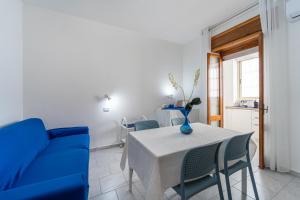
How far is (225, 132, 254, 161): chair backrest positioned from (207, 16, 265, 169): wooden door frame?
1.18 metres

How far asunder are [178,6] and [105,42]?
172 centimetres

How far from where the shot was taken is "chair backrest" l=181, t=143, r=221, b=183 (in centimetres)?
105

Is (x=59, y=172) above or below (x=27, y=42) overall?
below

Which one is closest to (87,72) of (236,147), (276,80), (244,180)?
(236,147)

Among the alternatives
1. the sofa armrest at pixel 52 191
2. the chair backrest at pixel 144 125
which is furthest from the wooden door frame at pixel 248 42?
the sofa armrest at pixel 52 191

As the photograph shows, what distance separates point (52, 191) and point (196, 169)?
1.08 metres

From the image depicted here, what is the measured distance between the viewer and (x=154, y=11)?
2584 mm

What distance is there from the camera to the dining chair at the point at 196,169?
3.45 ft

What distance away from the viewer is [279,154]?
2041 mm

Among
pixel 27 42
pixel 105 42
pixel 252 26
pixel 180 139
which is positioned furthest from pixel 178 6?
pixel 27 42

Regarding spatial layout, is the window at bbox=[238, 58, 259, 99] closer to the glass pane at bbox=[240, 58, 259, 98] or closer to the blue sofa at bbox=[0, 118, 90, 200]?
the glass pane at bbox=[240, 58, 259, 98]

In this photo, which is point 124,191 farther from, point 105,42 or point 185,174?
point 105,42

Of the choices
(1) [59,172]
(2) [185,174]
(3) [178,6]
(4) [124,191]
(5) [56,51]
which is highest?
(3) [178,6]

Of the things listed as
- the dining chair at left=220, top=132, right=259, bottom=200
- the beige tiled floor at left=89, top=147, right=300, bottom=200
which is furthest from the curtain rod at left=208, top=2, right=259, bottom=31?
the beige tiled floor at left=89, top=147, right=300, bottom=200
